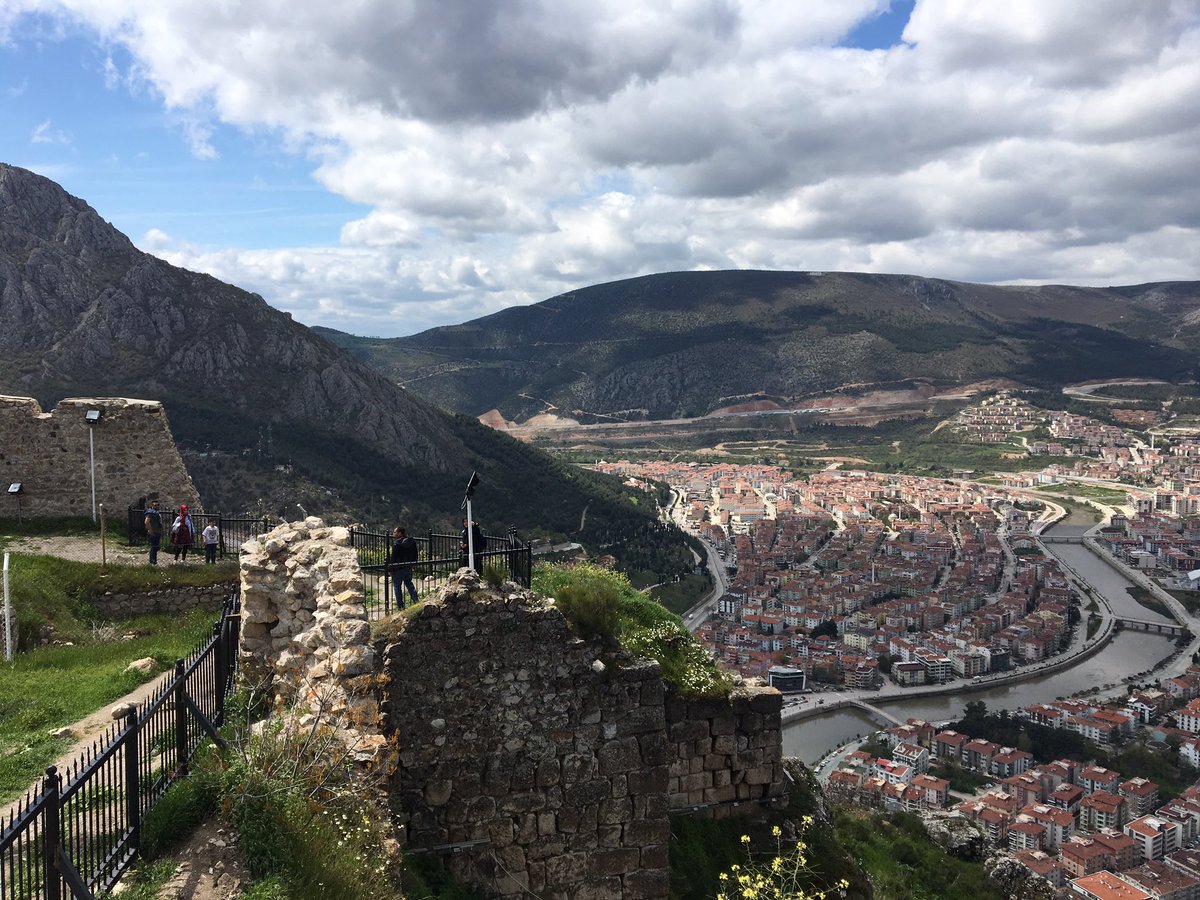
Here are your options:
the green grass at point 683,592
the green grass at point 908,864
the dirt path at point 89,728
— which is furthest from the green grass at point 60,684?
the green grass at point 683,592

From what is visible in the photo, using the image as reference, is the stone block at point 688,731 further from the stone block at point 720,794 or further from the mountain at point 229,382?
the mountain at point 229,382

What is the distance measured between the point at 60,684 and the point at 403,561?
132 inches

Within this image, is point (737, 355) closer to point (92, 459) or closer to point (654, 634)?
point (92, 459)

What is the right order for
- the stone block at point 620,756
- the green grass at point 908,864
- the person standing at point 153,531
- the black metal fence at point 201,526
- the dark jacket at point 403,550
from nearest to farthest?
the stone block at point 620,756 → the dark jacket at point 403,550 → the person standing at point 153,531 → the black metal fence at point 201,526 → the green grass at point 908,864

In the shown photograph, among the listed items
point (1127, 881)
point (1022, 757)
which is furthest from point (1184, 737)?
point (1127, 881)

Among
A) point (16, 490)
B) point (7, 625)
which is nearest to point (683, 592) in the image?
point (16, 490)

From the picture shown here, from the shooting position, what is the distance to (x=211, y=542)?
12188 millimetres

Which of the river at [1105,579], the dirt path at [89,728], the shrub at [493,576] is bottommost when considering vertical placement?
the river at [1105,579]

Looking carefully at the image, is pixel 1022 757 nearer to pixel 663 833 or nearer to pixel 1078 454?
pixel 663 833

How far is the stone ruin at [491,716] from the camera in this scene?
249 inches

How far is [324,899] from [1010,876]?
46.6 ft

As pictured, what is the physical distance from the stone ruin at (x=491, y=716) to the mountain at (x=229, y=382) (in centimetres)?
3395

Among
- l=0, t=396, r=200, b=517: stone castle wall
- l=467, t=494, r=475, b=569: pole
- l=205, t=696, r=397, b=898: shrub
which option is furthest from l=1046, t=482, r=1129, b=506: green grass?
l=205, t=696, r=397, b=898: shrub

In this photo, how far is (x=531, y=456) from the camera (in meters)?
73.8
